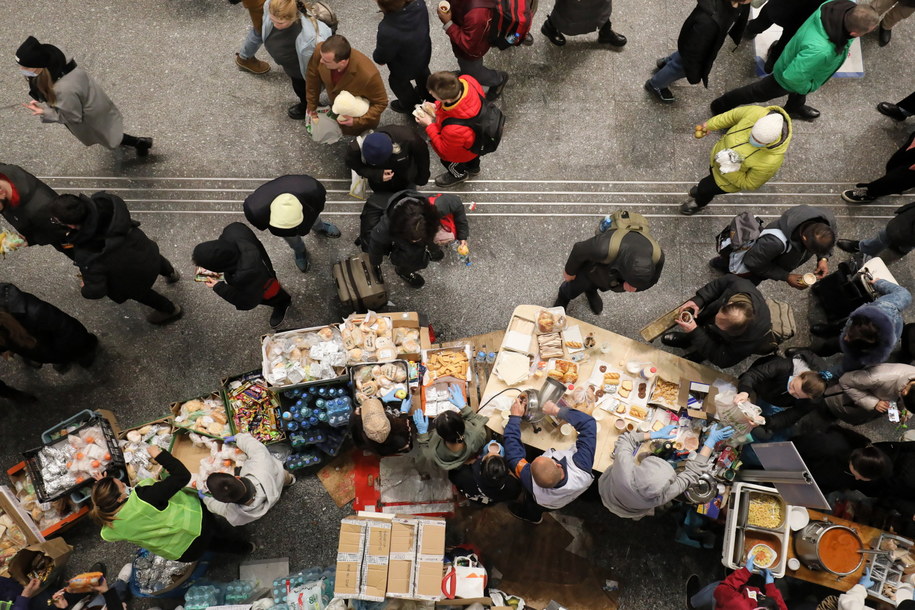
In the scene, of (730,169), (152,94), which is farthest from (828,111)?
(152,94)

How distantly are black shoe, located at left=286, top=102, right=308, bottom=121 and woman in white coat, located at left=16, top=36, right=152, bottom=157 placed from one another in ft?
5.53

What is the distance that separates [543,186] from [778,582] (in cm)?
437

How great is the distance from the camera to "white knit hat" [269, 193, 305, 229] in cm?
482

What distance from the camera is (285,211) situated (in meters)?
4.82

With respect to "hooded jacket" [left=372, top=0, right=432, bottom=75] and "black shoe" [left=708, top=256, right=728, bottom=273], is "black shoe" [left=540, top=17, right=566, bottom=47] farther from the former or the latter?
"black shoe" [left=708, top=256, right=728, bottom=273]

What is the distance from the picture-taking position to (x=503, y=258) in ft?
20.1

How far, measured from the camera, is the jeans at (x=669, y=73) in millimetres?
6188

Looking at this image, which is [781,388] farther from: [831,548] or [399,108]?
[399,108]

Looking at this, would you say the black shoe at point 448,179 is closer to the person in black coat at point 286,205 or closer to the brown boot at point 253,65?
the person in black coat at point 286,205

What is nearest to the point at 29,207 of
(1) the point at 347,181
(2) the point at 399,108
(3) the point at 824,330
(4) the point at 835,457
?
(1) the point at 347,181

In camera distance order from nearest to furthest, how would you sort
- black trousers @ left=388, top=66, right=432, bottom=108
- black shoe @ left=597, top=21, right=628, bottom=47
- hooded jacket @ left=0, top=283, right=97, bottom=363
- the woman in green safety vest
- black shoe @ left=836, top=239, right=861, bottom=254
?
the woman in green safety vest → hooded jacket @ left=0, top=283, right=97, bottom=363 → black trousers @ left=388, top=66, right=432, bottom=108 → black shoe @ left=836, top=239, right=861, bottom=254 → black shoe @ left=597, top=21, right=628, bottom=47

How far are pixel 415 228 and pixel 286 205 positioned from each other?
3.71 ft

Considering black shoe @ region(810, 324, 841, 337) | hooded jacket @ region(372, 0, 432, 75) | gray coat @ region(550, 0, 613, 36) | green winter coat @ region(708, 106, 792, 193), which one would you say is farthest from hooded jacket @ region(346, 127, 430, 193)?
black shoe @ region(810, 324, 841, 337)

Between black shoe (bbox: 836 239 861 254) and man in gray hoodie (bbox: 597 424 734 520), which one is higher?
black shoe (bbox: 836 239 861 254)
